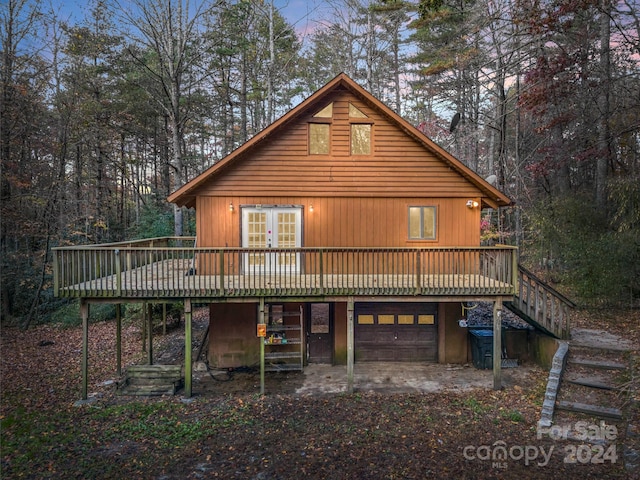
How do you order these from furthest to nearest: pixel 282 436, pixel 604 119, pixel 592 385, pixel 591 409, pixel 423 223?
pixel 604 119 → pixel 423 223 → pixel 592 385 → pixel 591 409 → pixel 282 436

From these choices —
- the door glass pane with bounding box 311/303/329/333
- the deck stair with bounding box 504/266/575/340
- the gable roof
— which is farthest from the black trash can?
the door glass pane with bounding box 311/303/329/333

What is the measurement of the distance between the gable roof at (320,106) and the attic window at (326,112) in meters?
0.17

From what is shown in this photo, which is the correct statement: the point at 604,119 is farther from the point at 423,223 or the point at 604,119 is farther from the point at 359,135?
the point at 359,135

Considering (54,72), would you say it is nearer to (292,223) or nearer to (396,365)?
(292,223)

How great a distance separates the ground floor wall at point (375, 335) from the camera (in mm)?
11525

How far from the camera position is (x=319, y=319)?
39.1 ft

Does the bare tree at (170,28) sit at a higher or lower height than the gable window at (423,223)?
higher

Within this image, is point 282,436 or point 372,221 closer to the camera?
point 282,436

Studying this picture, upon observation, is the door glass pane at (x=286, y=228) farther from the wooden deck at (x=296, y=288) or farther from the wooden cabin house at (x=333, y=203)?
the wooden deck at (x=296, y=288)

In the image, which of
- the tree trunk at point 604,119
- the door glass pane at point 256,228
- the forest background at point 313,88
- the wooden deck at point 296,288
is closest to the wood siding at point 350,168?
the door glass pane at point 256,228

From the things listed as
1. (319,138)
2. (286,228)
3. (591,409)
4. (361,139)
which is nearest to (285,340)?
(286,228)

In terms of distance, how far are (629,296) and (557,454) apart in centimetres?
990

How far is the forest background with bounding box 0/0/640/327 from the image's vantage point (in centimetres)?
1322

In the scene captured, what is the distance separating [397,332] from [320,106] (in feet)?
24.2
